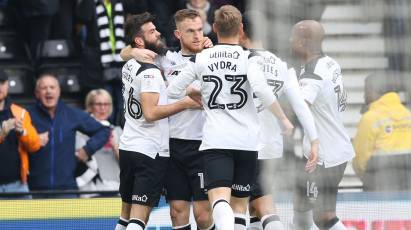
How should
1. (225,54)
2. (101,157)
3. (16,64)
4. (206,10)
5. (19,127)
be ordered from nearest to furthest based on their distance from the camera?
(225,54)
(19,127)
(101,157)
(206,10)
(16,64)

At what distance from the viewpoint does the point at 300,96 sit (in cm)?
836

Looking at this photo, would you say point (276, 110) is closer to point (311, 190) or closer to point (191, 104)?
point (191, 104)

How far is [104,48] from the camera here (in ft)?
38.9

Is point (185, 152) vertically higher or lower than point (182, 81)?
lower

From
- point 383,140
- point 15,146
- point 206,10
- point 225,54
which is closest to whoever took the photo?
point 383,140

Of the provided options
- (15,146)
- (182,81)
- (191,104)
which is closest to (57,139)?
(15,146)

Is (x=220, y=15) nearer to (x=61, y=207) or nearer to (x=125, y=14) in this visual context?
(x=61, y=207)

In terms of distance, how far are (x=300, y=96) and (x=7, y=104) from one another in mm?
3073

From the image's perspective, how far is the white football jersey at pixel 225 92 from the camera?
8.09 meters

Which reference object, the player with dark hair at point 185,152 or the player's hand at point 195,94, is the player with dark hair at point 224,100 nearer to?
the player's hand at point 195,94

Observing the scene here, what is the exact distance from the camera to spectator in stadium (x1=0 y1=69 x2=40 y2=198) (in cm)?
1028

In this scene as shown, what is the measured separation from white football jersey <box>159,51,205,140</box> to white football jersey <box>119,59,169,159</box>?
0.09 meters

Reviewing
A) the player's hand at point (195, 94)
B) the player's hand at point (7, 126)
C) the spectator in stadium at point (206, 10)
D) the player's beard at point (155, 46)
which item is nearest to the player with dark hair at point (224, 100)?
the player's hand at point (195, 94)

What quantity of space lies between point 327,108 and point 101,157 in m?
2.85
